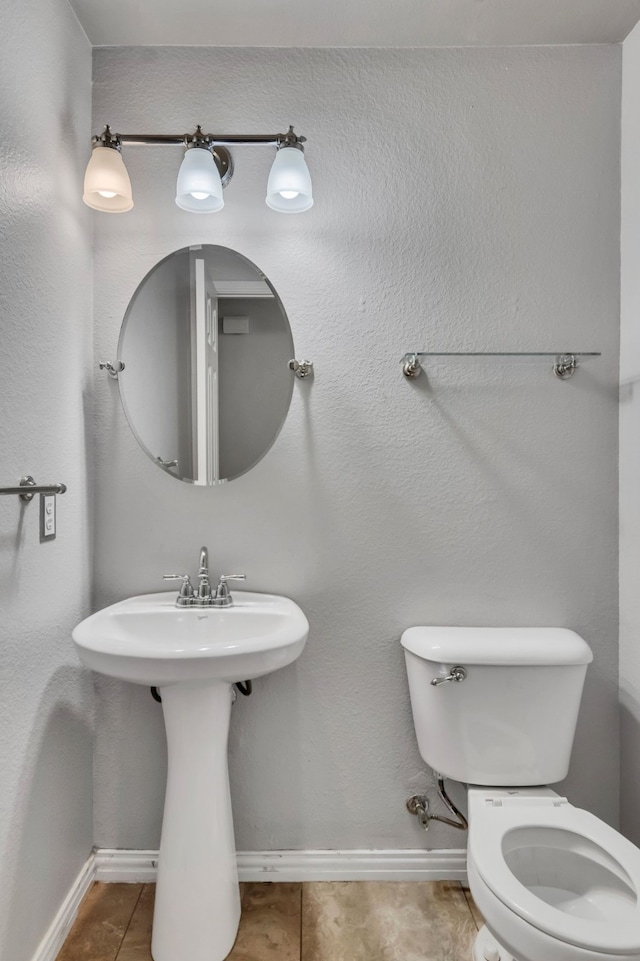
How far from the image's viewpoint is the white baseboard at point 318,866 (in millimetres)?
1521

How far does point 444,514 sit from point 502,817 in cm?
73

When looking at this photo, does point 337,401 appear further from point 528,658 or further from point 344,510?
point 528,658

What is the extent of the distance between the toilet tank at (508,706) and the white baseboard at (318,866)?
1.16ft

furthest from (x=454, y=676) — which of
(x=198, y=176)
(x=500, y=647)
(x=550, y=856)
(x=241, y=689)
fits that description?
(x=198, y=176)

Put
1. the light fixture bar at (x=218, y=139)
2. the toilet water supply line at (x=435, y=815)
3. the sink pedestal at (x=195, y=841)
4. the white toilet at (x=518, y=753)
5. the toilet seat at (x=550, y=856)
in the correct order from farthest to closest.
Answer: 1. the toilet water supply line at (x=435, y=815)
2. the light fixture bar at (x=218, y=139)
3. the sink pedestal at (x=195, y=841)
4. the white toilet at (x=518, y=753)
5. the toilet seat at (x=550, y=856)

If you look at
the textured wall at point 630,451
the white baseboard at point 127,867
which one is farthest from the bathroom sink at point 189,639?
the textured wall at point 630,451

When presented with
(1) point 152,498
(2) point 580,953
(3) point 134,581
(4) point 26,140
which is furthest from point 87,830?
(4) point 26,140

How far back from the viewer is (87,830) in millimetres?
1509

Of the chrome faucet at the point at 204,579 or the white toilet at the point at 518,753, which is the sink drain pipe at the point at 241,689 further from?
the white toilet at the point at 518,753

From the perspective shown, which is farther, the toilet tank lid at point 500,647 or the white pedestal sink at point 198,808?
the toilet tank lid at point 500,647

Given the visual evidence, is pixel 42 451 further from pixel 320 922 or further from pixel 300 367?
pixel 320 922

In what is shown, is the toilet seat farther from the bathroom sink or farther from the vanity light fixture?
the vanity light fixture

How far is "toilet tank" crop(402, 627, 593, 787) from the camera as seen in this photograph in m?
1.35

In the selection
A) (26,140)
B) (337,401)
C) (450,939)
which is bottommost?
(450,939)
